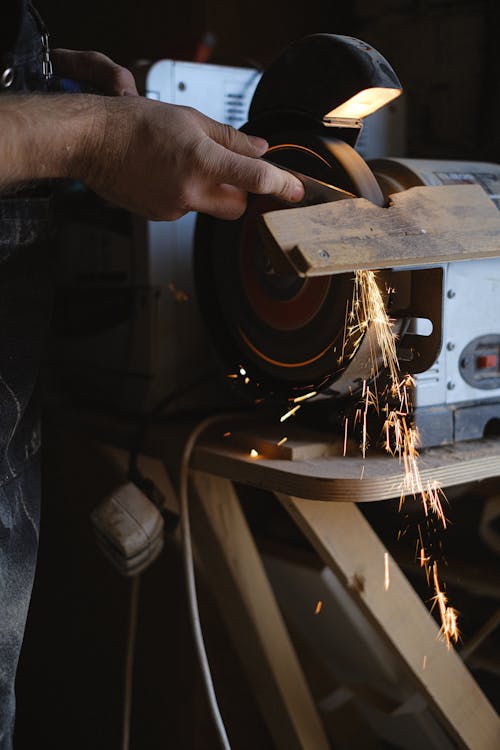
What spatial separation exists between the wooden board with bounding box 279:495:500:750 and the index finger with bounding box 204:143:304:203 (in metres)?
0.36

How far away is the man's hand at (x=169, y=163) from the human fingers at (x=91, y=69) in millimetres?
228

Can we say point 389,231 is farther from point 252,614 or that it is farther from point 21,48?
point 252,614

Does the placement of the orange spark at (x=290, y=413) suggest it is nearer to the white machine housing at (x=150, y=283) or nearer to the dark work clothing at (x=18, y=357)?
the white machine housing at (x=150, y=283)

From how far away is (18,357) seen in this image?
3.19ft

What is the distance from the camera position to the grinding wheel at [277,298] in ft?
3.19

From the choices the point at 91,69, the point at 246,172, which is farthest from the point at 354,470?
the point at 91,69

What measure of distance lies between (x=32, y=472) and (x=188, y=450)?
0.69ft

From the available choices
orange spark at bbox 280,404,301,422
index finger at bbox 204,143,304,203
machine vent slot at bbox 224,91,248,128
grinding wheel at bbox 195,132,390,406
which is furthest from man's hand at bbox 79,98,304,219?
machine vent slot at bbox 224,91,248,128

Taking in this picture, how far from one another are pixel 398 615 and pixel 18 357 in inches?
21.5

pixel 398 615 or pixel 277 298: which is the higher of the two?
pixel 277 298

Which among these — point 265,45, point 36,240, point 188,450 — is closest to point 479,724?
point 188,450

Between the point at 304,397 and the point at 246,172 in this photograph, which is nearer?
the point at 246,172

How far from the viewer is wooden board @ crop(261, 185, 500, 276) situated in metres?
0.81

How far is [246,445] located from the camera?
1.12 meters
